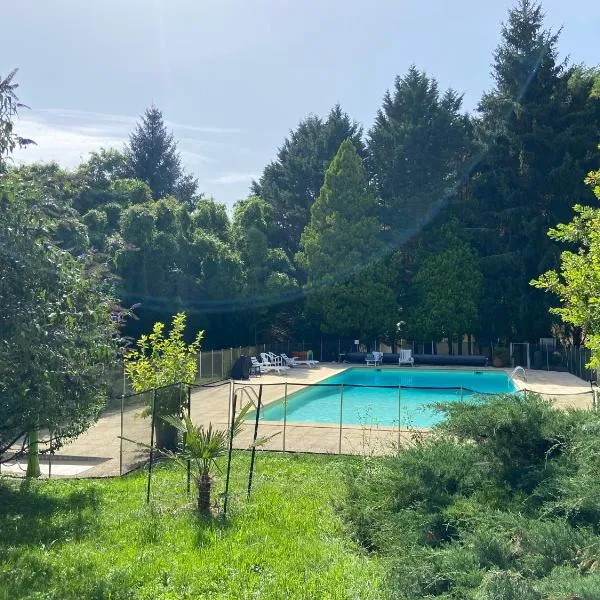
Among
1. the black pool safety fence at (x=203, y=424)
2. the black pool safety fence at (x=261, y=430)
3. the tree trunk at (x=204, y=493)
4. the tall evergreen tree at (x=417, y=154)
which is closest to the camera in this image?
the tree trunk at (x=204, y=493)

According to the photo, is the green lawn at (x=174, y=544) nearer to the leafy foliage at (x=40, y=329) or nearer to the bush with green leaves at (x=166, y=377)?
the leafy foliage at (x=40, y=329)

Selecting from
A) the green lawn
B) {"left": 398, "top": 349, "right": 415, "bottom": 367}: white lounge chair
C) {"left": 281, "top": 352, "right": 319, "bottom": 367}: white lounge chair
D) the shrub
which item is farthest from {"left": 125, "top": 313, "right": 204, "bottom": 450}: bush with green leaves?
{"left": 398, "top": 349, "right": 415, "bottom": 367}: white lounge chair

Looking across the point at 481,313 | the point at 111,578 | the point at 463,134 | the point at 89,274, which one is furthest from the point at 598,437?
the point at 463,134

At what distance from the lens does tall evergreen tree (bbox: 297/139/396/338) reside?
3094 centimetres

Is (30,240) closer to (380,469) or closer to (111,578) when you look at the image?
(111,578)

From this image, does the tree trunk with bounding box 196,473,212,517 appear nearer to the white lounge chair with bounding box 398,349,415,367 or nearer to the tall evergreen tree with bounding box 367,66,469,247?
the white lounge chair with bounding box 398,349,415,367

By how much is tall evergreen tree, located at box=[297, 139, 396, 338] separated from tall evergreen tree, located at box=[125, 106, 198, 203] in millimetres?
22425

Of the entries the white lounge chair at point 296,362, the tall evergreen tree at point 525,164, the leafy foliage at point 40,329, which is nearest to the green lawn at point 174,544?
the leafy foliage at point 40,329

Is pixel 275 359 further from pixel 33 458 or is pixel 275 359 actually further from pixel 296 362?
pixel 33 458

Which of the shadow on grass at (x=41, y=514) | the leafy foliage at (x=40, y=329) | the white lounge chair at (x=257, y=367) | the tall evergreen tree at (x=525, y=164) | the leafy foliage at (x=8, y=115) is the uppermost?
the tall evergreen tree at (x=525, y=164)

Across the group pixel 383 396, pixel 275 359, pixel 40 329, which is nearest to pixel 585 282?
pixel 40 329

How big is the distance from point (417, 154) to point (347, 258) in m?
8.00

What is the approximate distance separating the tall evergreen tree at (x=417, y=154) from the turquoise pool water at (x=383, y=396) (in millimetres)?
8939

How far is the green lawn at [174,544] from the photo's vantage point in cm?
511
